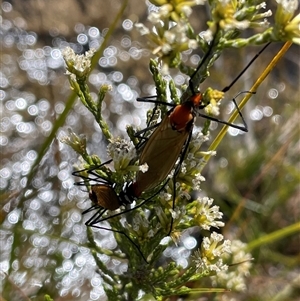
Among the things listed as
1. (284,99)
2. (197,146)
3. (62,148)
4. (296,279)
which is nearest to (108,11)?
(62,148)

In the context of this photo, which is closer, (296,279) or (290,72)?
(296,279)

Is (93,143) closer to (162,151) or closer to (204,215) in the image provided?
(204,215)

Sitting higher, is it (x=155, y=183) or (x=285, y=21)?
(x=285, y=21)

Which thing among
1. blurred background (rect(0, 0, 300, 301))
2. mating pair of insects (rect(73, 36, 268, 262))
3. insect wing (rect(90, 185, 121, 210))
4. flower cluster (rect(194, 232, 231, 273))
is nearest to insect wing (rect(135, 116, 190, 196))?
mating pair of insects (rect(73, 36, 268, 262))

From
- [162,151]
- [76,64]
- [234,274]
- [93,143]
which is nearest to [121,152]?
[162,151]

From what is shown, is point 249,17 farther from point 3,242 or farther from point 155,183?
point 3,242

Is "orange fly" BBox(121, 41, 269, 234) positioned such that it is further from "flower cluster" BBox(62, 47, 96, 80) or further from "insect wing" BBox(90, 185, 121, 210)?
"flower cluster" BBox(62, 47, 96, 80)

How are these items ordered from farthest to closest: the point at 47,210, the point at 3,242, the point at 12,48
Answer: the point at 12,48
the point at 47,210
the point at 3,242
